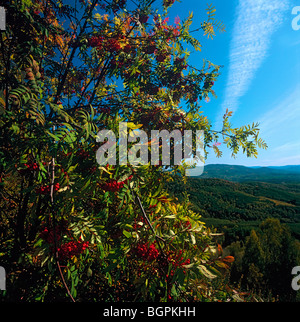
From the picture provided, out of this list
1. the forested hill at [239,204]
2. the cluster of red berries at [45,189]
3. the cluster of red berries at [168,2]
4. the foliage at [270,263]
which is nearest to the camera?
the cluster of red berries at [45,189]

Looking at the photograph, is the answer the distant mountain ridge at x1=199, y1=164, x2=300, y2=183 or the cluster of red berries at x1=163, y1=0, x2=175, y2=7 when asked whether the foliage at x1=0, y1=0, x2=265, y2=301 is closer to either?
the cluster of red berries at x1=163, y1=0, x2=175, y2=7

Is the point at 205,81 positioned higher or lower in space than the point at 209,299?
higher

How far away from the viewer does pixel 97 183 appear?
1.31 m

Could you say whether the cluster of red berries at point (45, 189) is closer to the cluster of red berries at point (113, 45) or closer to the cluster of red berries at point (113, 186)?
the cluster of red berries at point (113, 186)

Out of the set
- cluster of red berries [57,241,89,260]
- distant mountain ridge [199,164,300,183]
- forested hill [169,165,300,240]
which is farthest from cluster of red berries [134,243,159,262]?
distant mountain ridge [199,164,300,183]

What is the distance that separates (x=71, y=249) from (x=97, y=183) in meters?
0.61

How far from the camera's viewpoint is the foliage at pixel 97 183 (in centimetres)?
128

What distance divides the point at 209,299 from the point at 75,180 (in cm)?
169

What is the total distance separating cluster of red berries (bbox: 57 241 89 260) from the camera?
4.63ft

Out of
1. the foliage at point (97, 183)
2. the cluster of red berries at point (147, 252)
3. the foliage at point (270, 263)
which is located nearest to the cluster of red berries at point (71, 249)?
the foliage at point (97, 183)

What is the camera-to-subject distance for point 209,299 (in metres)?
1.71

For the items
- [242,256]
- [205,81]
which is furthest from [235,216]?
[205,81]

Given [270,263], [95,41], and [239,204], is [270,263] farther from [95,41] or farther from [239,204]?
[239,204]
